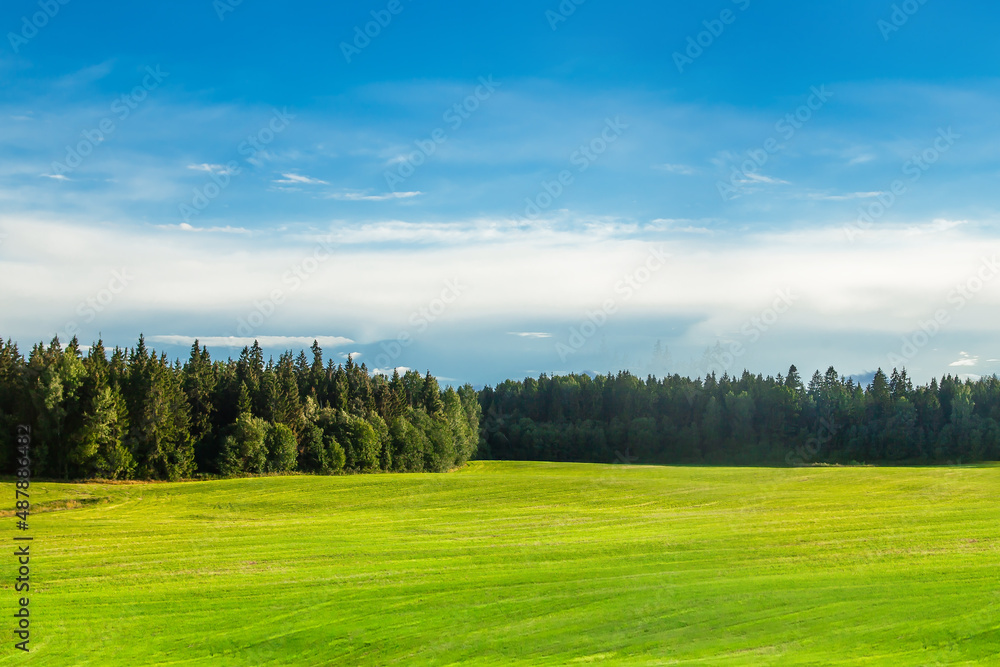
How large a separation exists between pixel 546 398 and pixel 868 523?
130 metres

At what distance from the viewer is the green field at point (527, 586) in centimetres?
2103

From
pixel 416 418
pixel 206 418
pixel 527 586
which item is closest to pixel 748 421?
pixel 416 418

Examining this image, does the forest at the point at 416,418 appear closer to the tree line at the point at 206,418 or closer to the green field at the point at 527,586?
the tree line at the point at 206,418

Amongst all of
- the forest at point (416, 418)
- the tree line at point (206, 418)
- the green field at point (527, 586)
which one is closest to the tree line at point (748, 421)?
the forest at point (416, 418)

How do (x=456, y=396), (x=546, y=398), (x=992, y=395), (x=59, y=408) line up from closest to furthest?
(x=59, y=408)
(x=456, y=396)
(x=992, y=395)
(x=546, y=398)

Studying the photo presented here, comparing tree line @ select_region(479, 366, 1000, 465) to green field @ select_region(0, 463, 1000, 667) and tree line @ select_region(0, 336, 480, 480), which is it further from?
green field @ select_region(0, 463, 1000, 667)

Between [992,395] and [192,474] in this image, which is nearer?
[192,474]

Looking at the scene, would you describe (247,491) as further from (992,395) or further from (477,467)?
(992,395)

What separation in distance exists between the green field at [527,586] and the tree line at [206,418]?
19090 mm

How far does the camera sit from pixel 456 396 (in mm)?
125125

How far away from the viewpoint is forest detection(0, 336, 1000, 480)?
70.2 meters

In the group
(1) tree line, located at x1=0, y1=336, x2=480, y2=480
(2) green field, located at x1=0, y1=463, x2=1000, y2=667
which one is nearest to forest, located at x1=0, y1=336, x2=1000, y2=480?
(1) tree line, located at x1=0, y1=336, x2=480, y2=480

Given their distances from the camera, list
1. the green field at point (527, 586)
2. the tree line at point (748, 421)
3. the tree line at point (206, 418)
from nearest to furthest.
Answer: the green field at point (527, 586)
the tree line at point (206, 418)
the tree line at point (748, 421)

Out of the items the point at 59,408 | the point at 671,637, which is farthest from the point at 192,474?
the point at 671,637
